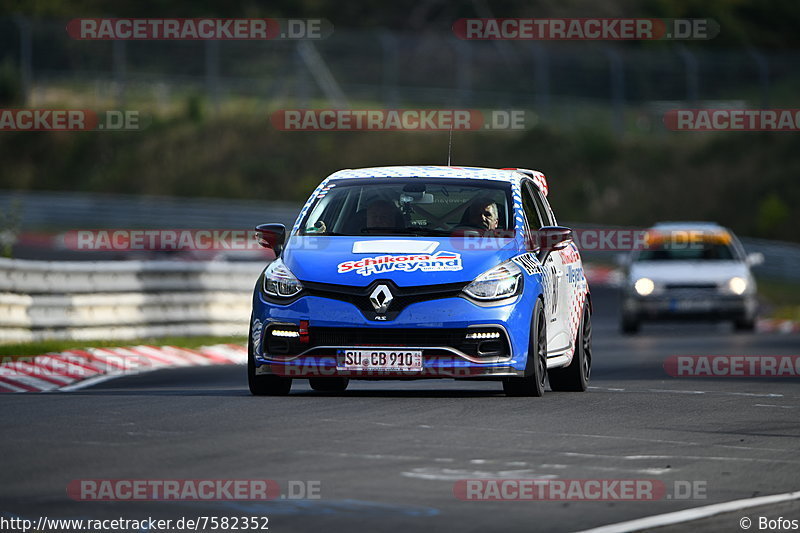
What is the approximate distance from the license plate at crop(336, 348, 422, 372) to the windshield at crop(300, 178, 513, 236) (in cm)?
117

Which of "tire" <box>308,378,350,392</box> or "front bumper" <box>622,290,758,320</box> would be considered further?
"front bumper" <box>622,290,758,320</box>

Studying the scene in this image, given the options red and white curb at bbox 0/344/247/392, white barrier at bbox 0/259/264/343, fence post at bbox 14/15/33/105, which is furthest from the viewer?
fence post at bbox 14/15/33/105

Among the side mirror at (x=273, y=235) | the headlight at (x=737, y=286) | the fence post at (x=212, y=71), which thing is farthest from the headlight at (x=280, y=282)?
the fence post at (x=212, y=71)

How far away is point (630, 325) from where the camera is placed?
26219 millimetres

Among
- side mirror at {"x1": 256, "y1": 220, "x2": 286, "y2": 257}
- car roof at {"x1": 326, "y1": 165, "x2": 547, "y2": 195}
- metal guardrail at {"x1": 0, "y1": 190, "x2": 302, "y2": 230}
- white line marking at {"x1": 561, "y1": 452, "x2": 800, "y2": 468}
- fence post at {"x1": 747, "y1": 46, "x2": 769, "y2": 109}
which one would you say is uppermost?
fence post at {"x1": 747, "y1": 46, "x2": 769, "y2": 109}

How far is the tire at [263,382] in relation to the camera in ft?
39.5

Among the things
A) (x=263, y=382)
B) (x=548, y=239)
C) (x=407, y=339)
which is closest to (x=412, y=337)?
(x=407, y=339)

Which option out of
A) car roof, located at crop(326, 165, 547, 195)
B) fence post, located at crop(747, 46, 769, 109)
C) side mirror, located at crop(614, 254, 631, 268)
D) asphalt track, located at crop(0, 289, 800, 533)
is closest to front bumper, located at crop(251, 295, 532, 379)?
asphalt track, located at crop(0, 289, 800, 533)

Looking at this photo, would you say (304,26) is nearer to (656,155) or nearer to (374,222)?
(656,155)

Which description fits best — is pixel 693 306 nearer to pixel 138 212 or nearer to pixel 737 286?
pixel 737 286

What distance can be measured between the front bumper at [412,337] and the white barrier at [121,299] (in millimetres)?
6808

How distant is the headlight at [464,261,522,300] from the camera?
38.3ft

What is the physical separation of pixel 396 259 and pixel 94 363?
19.4 ft

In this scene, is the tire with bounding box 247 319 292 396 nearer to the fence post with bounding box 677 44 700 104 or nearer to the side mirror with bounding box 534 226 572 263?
the side mirror with bounding box 534 226 572 263
